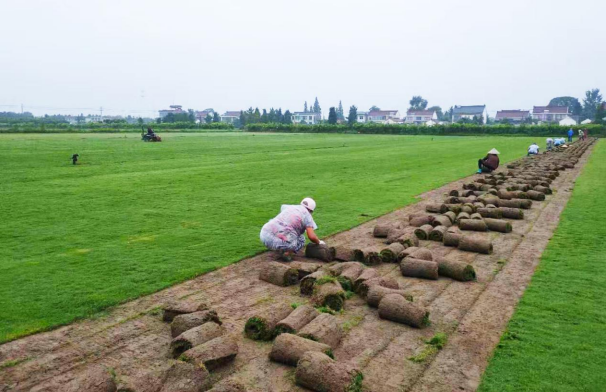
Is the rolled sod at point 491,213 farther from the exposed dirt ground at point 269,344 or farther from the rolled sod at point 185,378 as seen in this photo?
the rolled sod at point 185,378

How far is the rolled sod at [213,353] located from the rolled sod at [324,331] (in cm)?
99

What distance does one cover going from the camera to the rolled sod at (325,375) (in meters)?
5.63

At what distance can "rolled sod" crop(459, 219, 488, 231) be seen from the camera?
45.2 ft

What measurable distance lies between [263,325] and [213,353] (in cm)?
104

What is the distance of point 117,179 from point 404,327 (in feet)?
65.1

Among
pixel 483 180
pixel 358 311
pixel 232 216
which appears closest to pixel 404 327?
pixel 358 311

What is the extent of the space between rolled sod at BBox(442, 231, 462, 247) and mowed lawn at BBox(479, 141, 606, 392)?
6.50 ft

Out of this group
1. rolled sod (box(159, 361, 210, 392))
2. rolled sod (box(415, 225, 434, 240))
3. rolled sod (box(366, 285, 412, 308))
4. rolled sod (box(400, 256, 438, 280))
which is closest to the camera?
rolled sod (box(159, 361, 210, 392))

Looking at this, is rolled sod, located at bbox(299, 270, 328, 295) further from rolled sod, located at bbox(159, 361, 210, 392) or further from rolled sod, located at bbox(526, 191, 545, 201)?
rolled sod, located at bbox(526, 191, 545, 201)

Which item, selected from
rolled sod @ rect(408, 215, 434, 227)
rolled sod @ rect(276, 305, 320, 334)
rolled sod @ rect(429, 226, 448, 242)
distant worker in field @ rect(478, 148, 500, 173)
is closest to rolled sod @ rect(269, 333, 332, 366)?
rolled sod @ rect(276, 305, 320, 334)

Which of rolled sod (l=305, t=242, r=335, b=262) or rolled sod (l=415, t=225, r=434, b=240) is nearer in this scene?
rolled sod (l=305, t=242, r=335, b=262)

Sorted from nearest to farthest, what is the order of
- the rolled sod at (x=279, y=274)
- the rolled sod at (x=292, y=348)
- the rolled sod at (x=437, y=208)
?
the rolled sod at (x=292, y=348), the rolled sod at (x=279, y=274), the rolled sod at (x=437, y=208)

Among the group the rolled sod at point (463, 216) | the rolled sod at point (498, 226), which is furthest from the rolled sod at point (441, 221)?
the rolled sod at point (498, 226)

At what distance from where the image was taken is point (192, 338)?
650 centimetres
